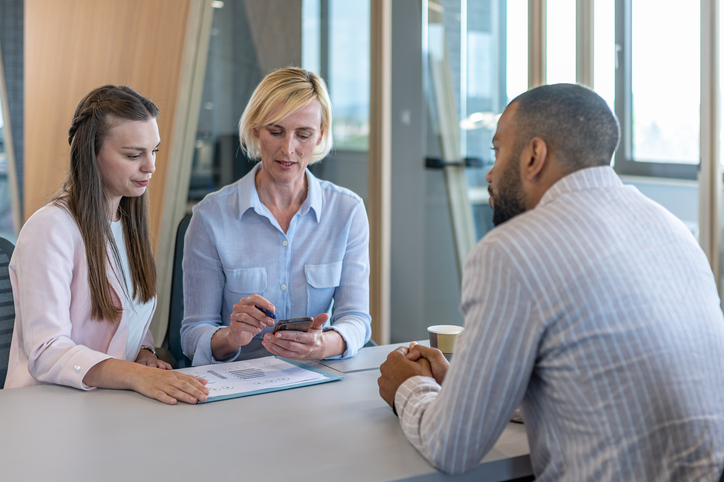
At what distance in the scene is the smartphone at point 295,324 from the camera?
65.5 inches

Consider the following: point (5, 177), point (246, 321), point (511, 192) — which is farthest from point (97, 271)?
point (5, 177)

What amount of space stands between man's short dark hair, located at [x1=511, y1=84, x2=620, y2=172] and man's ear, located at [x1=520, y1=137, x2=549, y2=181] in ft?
0.04

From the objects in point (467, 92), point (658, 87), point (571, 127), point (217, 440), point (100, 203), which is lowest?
point (217, 440)

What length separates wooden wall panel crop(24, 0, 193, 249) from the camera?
3643 mm

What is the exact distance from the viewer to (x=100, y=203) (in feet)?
5.78

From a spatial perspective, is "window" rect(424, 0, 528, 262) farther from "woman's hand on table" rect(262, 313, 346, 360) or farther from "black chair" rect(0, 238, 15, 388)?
"black chair" rect(0, 238, 15, 388)

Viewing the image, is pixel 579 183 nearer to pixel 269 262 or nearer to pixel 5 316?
pixel 269 262

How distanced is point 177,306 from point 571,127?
159 centimetres

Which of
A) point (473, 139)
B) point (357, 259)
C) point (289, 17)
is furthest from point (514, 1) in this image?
point (357, 259)

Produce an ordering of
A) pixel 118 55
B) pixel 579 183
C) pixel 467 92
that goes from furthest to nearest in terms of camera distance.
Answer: pixel 467 92
pixel 118 55
pixel 579 183

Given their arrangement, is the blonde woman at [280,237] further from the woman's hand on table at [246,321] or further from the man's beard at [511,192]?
the man's beard at [511,192]

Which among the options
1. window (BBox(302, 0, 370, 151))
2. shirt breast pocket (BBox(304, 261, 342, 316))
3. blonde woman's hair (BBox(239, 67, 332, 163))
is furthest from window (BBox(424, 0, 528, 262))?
shirt breast pocket (BBox(304, 261, 342, 316))

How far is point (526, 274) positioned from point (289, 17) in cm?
329

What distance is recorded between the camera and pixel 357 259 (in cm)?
219
